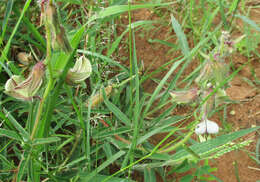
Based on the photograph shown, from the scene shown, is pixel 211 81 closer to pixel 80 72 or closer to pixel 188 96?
pixel 188 96

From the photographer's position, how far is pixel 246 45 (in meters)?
1.69

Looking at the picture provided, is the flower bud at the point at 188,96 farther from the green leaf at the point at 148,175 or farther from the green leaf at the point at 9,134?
the green leaf at the point at 9,134

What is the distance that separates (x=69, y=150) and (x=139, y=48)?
0.78m

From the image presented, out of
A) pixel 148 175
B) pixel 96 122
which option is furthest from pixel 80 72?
pixel 148 175

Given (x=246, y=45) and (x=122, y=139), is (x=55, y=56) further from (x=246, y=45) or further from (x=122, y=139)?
(x=246, y=45)

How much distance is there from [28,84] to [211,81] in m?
0.59

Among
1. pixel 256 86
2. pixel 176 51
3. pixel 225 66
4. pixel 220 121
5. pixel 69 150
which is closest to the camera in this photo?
pixel 225 66

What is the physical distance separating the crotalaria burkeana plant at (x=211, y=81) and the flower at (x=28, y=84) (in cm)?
47

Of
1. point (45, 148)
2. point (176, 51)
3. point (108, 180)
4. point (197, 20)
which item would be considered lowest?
point (108, 180)

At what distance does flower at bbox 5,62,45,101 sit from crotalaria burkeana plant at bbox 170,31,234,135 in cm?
47

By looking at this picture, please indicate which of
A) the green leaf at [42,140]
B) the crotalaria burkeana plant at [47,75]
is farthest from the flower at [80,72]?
the green leaf at [42,140]

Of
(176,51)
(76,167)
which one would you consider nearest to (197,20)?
(176,51)

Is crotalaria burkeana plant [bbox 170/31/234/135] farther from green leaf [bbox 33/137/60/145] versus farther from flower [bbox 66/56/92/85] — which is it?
green leaf [bbox 33/137/60/145]

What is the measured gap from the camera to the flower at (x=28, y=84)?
0.84 metres
